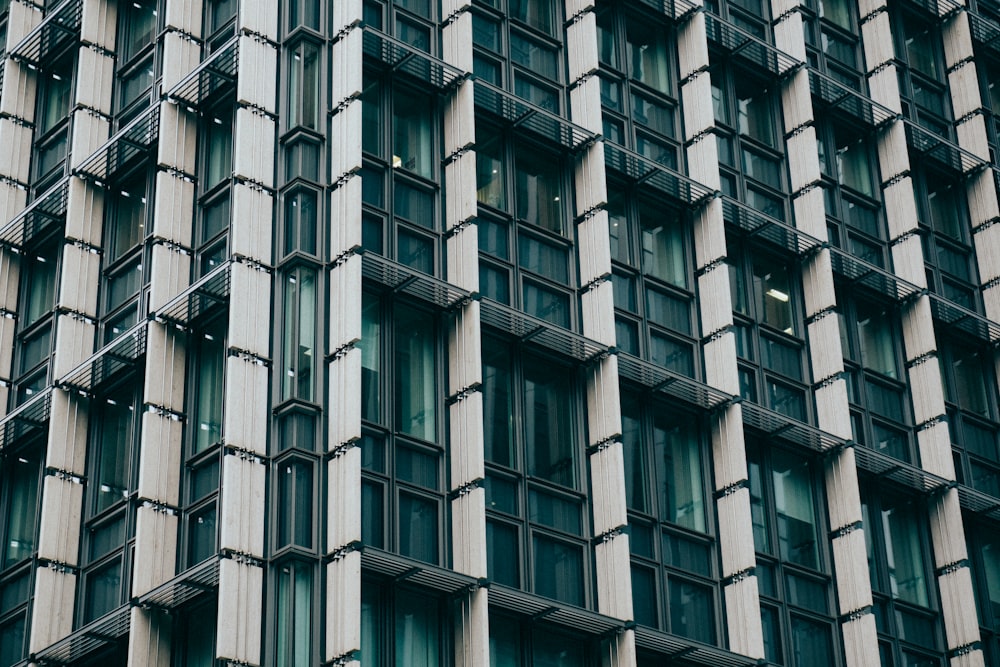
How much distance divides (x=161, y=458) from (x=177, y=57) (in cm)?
1087

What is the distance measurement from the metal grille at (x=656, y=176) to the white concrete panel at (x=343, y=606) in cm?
1518

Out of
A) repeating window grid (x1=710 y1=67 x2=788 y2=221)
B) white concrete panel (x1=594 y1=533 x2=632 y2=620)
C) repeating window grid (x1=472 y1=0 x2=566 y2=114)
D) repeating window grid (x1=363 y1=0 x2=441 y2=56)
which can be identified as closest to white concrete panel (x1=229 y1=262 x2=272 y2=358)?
repeating window grid (x1=363 y1=0 x2=441 y2=56)

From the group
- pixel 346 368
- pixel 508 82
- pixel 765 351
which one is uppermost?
pixel 508 82

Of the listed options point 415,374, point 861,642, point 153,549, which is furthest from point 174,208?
point 861,642

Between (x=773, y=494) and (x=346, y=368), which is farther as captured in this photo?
(x=773, y=494)

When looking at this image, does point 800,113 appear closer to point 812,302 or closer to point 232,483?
point 812,302

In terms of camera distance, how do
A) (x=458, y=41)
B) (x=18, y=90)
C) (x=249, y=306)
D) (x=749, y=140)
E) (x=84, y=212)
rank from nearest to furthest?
(x=249, y=306), (x=458, y=41), (x=84, y=212), (x=18, y=90), (x=749, y=140)

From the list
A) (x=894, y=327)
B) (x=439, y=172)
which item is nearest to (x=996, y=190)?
(x=894, y=327)

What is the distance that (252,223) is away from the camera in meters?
39.4

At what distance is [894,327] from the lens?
5178 centimetres

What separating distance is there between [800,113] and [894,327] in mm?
6681

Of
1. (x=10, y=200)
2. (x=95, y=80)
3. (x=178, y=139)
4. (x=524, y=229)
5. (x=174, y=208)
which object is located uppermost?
(x=95, y=80)

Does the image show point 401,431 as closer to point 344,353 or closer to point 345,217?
point 344,353

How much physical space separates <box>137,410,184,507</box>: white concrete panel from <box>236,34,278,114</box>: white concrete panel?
24.4 ft
